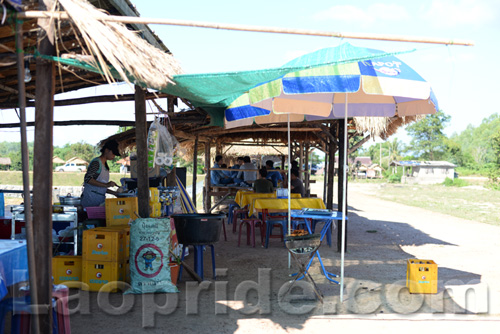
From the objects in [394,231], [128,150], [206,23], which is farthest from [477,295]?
[128,150]

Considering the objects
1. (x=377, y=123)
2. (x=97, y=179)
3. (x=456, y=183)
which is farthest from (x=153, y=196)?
(x=456, y=183)

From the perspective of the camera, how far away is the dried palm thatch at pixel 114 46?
3016mm

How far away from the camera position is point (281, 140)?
1435 cm

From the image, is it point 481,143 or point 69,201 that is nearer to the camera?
point 69,201

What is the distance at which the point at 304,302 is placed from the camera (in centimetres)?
494

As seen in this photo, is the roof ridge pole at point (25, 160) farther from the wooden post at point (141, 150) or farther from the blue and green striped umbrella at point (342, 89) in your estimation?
the wooden post at point (141, 150)

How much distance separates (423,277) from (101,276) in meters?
3.72

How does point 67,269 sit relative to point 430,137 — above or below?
below

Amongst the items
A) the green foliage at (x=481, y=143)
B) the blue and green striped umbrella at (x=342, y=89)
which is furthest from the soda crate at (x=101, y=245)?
the green foliage at (x=481, y=143)

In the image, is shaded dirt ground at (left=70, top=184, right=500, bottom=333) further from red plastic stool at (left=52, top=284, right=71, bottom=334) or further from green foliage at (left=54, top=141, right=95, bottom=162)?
green foliage at (left=54, top=141, right=95, bottom=162)

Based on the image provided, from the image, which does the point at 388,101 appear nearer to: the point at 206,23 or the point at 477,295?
the point at 477,295

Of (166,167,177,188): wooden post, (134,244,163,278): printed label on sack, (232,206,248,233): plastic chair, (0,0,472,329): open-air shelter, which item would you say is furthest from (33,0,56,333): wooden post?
(232,206,248,233): plastic chair

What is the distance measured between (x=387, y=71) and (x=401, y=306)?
2.62 m

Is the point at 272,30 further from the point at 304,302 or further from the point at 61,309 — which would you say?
the point at 304,302
